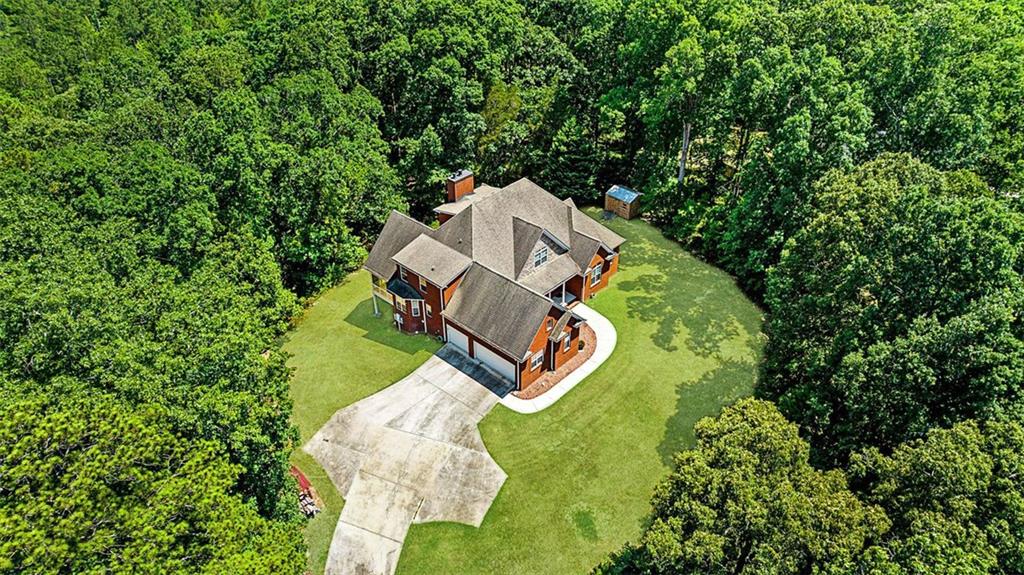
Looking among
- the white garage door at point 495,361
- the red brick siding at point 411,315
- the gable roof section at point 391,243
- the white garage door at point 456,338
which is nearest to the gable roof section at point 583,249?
the white garage door at point 495,361

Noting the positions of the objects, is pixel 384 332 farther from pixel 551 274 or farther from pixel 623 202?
pixel 623 202

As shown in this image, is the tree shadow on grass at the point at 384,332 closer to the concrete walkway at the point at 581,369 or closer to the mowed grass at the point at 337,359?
the mowed grass at the point at 337,359

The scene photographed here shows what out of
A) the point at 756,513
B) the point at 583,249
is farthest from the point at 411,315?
the point at 756,513

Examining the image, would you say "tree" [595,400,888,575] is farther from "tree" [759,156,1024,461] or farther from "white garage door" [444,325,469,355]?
"white garage door" [444,325,469,355]

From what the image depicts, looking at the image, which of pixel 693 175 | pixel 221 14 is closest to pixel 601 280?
pixel 693 175

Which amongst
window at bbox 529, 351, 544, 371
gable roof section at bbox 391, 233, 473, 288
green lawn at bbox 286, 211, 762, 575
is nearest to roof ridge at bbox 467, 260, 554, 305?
gable roof section at bbox 391, 233, 473, 288

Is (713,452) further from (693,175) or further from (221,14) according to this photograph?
(221,14)
